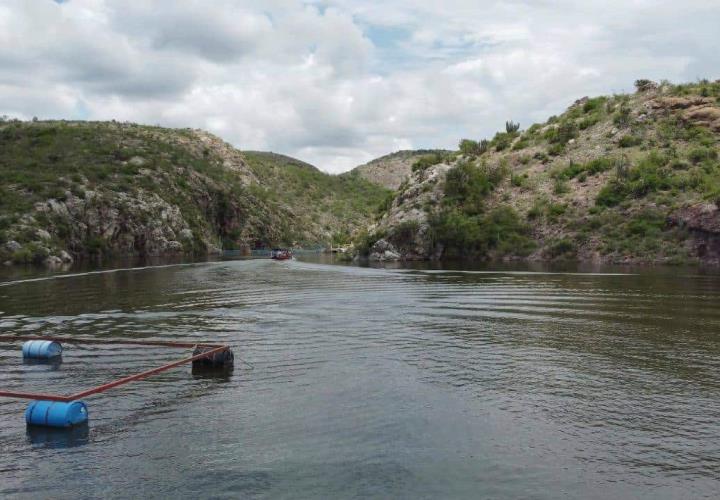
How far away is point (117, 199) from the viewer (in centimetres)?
10619

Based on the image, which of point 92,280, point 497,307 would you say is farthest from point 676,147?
point 92,280

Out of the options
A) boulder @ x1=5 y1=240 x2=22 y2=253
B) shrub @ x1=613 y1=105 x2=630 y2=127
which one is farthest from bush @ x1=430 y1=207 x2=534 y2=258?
boulder @ x1=5 y1=240 x2=22 y2=253

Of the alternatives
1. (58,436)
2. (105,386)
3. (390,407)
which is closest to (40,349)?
(105,386)

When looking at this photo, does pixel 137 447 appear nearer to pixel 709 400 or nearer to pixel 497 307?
pixel 709 400

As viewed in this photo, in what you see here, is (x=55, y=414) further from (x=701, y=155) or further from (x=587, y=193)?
(x=701, y=155)

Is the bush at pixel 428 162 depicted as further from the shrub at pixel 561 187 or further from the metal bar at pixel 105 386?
the metal bar at pixel 105 386

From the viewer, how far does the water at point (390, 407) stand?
10938 mm

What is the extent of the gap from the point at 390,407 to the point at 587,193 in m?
71.7

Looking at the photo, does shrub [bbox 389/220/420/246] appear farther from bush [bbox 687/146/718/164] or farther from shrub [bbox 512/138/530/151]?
Answer: bush [bbox 687/146/718/164]

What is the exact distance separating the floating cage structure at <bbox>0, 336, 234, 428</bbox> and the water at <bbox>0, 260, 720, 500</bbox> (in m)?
0.37

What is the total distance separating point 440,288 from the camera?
42812 millimetres

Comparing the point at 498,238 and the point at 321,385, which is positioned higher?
the point at 498,238

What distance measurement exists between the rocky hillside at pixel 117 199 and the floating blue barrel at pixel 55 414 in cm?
7108

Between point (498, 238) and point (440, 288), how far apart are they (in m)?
38.6
